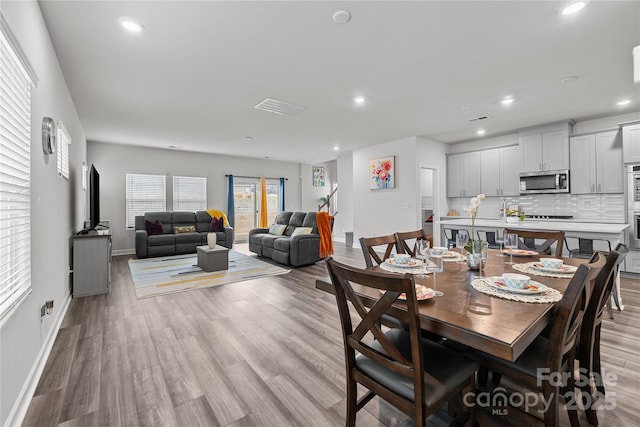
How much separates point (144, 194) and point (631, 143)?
30.8 ft

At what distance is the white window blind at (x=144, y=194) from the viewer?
6.88 m

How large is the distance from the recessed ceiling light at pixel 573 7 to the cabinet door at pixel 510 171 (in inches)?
152

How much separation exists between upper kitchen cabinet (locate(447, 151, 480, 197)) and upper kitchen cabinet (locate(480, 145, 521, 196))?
12 cm

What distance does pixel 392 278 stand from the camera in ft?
3.34

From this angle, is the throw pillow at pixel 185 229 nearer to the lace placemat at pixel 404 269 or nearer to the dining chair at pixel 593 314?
the lace placemat at pixel 404 269

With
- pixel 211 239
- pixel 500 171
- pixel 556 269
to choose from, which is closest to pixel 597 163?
pixel 500 171

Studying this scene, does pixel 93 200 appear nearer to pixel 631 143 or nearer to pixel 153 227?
pixel 153 227

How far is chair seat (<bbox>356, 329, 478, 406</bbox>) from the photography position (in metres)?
1.12

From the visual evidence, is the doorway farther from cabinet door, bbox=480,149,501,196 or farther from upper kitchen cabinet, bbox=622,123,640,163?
upper kitchen cabinet, bbox=622,123,640,163

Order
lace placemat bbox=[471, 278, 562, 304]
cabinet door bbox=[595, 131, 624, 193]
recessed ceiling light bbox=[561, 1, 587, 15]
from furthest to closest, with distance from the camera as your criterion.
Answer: cabinet door bbox=[595, 131, 624, 193], recessed ceiling light bbox=[561, 1, 587, 15], lace placemat bbox=[471, 278, 562, 304]

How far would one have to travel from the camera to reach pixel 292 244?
512cm

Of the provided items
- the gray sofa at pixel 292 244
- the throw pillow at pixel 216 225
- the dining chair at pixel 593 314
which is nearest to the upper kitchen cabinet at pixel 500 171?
the gray sofa at pixel 292 244

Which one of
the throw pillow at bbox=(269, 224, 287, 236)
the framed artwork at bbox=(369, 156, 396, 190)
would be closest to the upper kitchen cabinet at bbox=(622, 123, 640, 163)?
the framed artwork at bbox=(369, 156, 396, 190)

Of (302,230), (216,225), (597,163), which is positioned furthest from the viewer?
(216,225)
